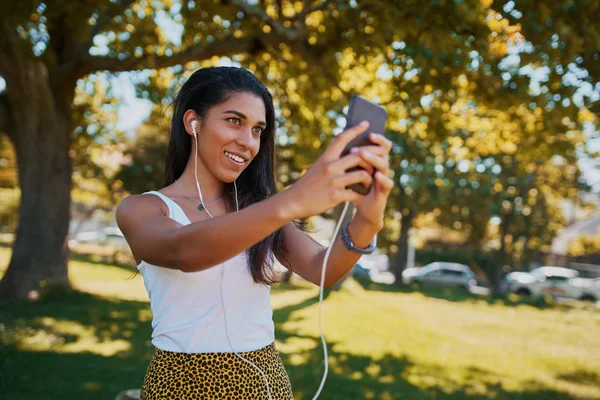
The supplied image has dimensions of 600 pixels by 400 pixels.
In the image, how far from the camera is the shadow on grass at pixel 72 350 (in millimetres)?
6117

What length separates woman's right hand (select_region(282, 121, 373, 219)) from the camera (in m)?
1.33

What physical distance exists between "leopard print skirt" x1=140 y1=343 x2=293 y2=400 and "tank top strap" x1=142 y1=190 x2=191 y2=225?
0.45m

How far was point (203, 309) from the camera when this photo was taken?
6.46ft

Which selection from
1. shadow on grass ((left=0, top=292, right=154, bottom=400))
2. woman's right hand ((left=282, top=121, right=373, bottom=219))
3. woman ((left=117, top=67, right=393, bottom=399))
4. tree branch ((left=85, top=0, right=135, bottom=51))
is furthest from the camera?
tree branch ((left=85, top=0, right=135, bottom=51))

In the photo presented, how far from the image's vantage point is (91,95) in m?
18.0

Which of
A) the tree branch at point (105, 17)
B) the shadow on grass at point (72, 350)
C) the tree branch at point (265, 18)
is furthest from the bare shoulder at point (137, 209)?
the tree branch at point (105, 17)

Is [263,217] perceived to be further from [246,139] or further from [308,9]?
[308,9]

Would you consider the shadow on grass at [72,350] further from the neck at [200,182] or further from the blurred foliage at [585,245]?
the blurred foliage at [585,245]

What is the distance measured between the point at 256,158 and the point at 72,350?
6565 mm

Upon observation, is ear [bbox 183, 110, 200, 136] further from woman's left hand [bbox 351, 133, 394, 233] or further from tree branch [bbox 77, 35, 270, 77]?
tree branch [bbox 77, 35, 270, 77]

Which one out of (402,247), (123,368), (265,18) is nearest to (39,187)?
(123,368)

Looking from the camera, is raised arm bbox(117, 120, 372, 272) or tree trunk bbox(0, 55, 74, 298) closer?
raised arm bbox(117, 120, 372, 272)

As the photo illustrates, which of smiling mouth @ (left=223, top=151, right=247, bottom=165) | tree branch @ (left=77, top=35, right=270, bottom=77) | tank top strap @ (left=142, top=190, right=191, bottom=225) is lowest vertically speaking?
tank top strap @ (left=142, top=190, right=191, bottom=225)

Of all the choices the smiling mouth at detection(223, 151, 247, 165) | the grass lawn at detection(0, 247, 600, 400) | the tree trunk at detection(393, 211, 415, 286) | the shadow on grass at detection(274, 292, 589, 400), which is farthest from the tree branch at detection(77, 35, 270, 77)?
the tree trunk at detection(393, 211, 415, 286)
